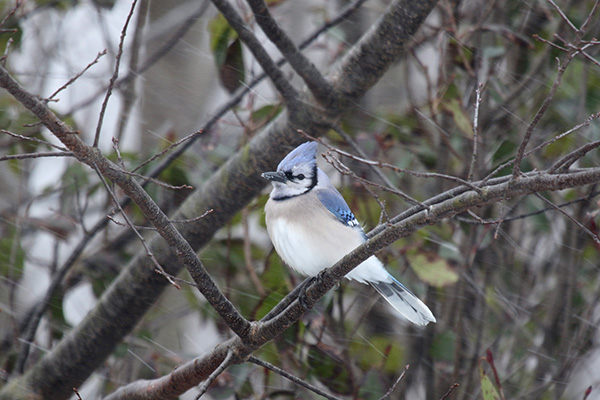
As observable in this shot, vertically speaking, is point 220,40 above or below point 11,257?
above

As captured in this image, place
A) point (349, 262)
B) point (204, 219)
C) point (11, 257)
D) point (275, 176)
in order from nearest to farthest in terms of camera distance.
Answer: point (349, 262)
point (275, 176)
point (204, 219)
point (11, 257)

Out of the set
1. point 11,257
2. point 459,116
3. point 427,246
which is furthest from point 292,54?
point 11,257

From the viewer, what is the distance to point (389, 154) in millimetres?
3178

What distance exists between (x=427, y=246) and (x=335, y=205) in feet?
2.41

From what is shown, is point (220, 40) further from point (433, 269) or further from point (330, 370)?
point (330, 370)

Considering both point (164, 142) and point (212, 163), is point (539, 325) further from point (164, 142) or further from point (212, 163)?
point (164, 142)

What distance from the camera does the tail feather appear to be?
1.95 meters

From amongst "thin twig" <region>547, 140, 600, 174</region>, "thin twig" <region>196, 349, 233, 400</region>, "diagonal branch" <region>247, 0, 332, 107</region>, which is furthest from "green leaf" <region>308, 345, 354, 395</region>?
"thin twig" <region>547, 140, 600, 174</region>

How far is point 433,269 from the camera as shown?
2.39 m

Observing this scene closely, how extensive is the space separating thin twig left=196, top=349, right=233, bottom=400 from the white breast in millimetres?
444

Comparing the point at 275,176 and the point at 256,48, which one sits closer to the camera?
the point at 275,176

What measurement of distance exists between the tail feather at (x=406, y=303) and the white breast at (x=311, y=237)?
56 millimetres

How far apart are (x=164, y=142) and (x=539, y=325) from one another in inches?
73.6

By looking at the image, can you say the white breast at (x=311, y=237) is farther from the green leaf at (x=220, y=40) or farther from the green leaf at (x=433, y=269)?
the green leaf at (x=220, y=40)
